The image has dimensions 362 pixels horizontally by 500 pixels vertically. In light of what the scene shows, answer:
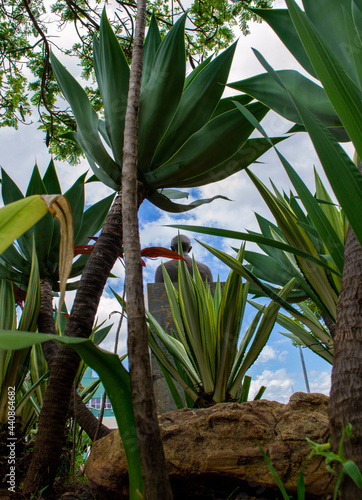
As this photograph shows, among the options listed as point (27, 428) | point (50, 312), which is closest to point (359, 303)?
point (50, 312)

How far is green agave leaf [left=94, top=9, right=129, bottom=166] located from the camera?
943 mm

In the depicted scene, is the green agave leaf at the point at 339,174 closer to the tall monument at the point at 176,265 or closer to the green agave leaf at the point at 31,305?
the green agave leaf at the point at 31,305

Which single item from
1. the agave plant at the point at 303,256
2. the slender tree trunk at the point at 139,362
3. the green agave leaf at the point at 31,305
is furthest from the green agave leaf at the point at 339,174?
the green agave leaf at the point at 31,305

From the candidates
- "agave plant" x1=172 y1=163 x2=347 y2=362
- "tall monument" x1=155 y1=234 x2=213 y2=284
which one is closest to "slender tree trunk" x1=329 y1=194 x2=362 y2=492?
"agave plant" x1=172 y1=163 x2=347 y2=362

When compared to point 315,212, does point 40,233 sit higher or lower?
higher

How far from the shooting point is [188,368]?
1099mm

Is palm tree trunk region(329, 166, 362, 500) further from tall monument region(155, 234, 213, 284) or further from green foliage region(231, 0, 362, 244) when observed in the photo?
tall monument region(155, 234, 213, 284)

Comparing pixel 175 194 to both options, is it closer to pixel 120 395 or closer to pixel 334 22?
pixel 334 22

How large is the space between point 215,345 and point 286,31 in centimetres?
89

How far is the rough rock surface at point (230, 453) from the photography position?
1.97 ft

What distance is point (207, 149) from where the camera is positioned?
0.92 meters

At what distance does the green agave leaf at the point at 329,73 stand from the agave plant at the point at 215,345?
0.63 metres

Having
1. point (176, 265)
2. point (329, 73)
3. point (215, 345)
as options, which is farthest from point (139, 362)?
point (176, 265)

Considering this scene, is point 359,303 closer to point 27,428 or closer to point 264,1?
point 27,428
